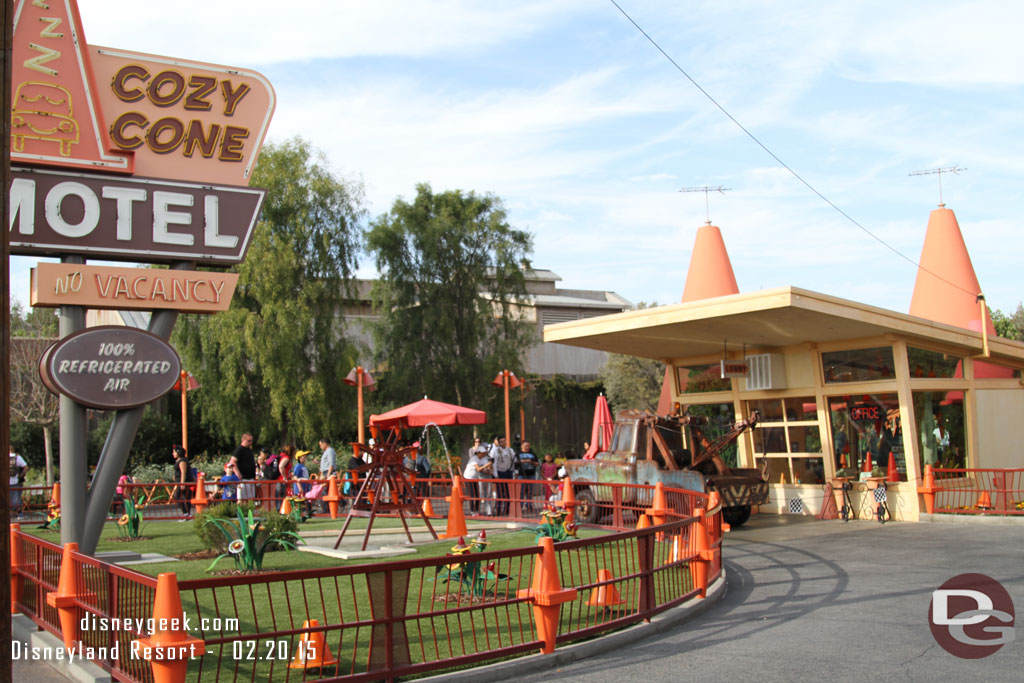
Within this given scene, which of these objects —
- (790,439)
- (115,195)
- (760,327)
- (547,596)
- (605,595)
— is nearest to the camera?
(547,596)

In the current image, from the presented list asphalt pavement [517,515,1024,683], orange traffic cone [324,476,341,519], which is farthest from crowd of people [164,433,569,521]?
asphalt pavement [517,515,1024,683]

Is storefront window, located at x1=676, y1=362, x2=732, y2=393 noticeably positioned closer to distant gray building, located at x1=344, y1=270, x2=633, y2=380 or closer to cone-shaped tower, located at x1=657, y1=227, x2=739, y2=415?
cone-shaped tower, located at x1=657, y1=227, x2=739, y2=415

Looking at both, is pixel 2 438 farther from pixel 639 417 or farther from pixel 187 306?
pixel 639 417

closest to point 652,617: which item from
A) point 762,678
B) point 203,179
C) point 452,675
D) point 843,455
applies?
point 762,678

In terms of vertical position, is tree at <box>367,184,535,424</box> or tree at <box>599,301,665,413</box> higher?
tree at <box>367,184,535,424</box>

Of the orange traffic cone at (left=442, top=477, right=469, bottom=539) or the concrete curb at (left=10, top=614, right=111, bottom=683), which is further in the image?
the orange traffic cone at (left=442, top=477, right=469, bottom=539)

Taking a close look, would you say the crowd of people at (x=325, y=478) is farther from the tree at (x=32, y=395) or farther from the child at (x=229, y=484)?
the tree at (x=32, y=395)

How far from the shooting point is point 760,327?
18906 millimetres

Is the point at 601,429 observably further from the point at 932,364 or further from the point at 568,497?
the point at 932,364

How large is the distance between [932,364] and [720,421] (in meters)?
5.23

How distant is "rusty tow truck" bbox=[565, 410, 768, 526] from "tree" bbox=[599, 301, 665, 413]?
17981mm

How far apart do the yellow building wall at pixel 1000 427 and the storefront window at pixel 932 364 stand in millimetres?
856

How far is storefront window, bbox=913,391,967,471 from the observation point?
19.9 meters

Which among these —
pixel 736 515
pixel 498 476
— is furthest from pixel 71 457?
pixel 736 515
